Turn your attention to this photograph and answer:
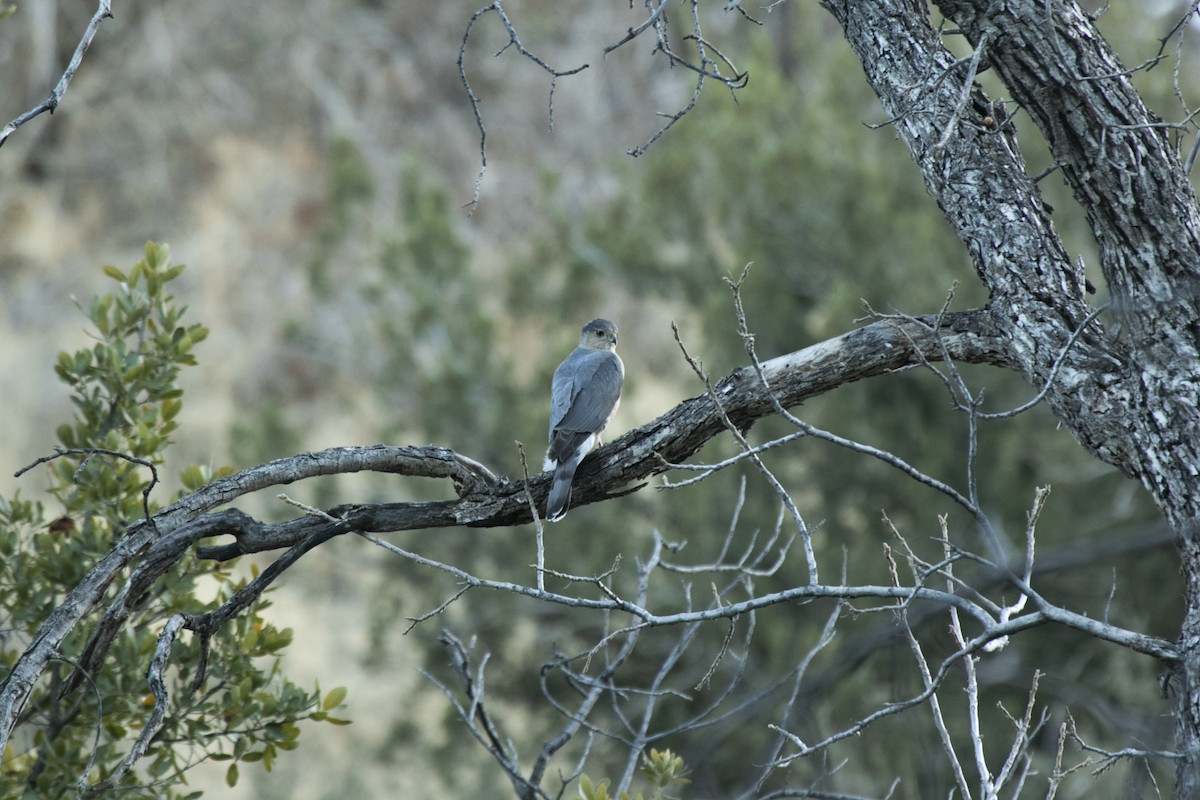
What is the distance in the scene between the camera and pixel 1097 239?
2723 mm

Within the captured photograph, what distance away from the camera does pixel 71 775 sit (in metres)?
3.19

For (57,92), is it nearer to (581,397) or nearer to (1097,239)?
(1097,239)

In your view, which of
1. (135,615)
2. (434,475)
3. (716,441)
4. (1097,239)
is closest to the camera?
(1097,239)

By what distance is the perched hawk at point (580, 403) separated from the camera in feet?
12.1

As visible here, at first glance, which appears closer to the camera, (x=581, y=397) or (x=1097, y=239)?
(x=1097, y=239)

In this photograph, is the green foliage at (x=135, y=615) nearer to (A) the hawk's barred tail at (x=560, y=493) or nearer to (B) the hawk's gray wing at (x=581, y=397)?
(A) the hawk's barred tail at (x=560, y=493)

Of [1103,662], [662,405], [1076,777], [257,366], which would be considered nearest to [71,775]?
[1103,662]

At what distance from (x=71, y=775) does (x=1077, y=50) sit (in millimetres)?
3068

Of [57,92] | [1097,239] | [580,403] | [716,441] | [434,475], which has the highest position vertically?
[716,441]

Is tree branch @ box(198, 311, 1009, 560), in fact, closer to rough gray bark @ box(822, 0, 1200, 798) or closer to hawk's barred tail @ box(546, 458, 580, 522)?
rough gray bark @ box(822, 0, 1200, 798)

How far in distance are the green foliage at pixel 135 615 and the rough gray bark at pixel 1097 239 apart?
2.03 m

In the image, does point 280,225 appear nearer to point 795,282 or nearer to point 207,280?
point 207,280

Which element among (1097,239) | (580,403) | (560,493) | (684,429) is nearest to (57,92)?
(684,429)

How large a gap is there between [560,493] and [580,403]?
1166 mm
